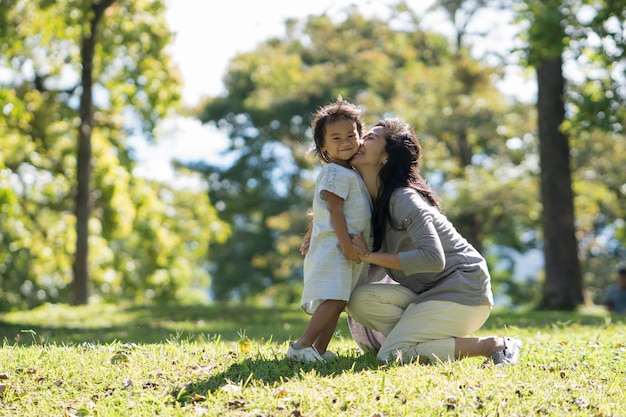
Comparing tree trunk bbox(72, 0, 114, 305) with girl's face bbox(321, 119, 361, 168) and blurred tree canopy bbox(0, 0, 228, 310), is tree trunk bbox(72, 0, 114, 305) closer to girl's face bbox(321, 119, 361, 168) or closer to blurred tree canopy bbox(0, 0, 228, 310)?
blurred tree canopy bbox(0, 0, 228, 310)

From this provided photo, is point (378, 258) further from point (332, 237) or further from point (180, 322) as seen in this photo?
point (180, 322)

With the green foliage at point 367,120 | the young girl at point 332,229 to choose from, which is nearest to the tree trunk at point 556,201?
the green foliage at point 367,120

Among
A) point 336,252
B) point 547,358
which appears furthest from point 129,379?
point 547,358

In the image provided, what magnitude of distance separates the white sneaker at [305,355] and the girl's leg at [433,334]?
1.44 ft

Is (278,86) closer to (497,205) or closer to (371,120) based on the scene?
(371,120)

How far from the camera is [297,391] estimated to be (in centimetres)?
440

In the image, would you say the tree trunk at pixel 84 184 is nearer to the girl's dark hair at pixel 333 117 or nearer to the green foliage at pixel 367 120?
the green foliage at pixel 367 120

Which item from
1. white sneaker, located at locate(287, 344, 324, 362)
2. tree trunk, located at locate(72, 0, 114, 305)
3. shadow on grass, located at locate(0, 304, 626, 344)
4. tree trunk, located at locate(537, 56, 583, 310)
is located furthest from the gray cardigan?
tree trunk, located at locate(72, 0, 114, 305)

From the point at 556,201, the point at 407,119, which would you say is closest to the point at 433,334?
the point at 556,201

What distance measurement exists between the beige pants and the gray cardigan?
8 cm

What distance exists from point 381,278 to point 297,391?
1.37m

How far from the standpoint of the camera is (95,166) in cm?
2098

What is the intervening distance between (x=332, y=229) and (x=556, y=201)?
10795mm

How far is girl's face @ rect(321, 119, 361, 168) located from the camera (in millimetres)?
5191
